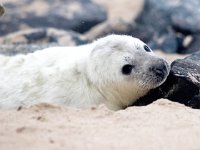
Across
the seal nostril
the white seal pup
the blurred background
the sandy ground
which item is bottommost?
the blurred background

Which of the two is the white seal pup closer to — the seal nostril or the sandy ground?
the seal nostril

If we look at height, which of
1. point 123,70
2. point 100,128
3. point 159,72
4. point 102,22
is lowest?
point 102,22

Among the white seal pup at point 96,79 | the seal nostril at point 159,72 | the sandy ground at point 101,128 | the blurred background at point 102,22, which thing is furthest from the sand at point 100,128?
the blurred background at point 102,22

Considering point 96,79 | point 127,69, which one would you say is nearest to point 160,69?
point 127,69

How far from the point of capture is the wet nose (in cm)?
701

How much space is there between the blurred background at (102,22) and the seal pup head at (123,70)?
280 inches

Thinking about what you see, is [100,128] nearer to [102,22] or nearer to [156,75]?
[156,75]

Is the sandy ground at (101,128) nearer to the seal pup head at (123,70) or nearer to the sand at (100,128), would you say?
the sand at (100,128)

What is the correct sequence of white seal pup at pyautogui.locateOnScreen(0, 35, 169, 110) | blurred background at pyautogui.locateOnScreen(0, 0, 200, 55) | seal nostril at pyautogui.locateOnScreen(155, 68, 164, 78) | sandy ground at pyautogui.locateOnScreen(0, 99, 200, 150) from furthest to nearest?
blurred background at pyautogui.locateOnScreen(0, 0, 200, 55) < white seal pup at pyautogui.locateOnScreen(0, 35, 169, 110) < seal nostril at pyautogui.locateOnScreen(155, 68, 164, 78) < sandy ground at pyautogui.locateOnScreen(0, 99, 200, 150)

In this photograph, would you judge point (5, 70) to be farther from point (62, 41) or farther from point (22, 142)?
point (62, 41)

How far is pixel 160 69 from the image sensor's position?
7004 millimetres

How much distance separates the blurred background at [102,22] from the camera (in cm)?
1573

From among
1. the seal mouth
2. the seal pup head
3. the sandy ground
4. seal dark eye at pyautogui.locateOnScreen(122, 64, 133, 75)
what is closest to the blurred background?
the seal pup head

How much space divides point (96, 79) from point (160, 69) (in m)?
0.74
